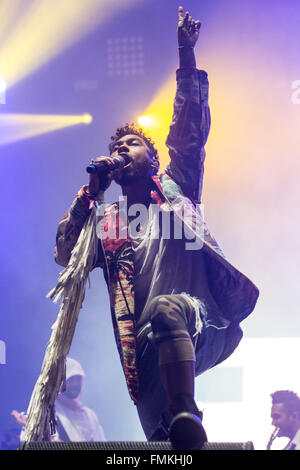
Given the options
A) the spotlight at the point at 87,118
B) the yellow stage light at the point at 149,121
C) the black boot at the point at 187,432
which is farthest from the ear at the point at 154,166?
the spotlight at the point at 87,118

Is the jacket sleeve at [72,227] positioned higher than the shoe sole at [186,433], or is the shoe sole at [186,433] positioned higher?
the jacket sleeve at [72,227]

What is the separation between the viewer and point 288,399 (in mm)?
3852

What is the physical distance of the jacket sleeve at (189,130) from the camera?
86.4 inches

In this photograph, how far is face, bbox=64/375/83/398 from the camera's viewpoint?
454 cm

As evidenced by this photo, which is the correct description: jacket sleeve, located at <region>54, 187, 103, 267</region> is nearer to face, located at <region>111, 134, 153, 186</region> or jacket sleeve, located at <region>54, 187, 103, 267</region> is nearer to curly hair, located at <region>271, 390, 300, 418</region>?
face, located at <region>111, 134, 153, 186</region>

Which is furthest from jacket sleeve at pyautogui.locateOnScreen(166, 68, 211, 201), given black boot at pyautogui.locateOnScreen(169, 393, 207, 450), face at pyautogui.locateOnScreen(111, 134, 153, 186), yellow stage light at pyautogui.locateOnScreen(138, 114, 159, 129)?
yellow stage light at pyautogui.locateOnScreen(138, 114, 159, 129)

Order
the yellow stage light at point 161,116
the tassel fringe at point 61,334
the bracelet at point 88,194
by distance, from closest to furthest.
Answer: the tassel fringe at point 61,334
the bracelet at point 88,194
the yellow stage light at point 161,116

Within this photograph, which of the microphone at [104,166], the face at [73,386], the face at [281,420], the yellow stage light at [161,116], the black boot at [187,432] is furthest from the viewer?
the face at [73,386]

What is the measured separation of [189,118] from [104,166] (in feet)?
1.41

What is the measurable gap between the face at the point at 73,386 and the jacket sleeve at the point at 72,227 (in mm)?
2565

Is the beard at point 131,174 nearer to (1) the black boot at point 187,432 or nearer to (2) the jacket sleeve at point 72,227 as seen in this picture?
(2) the jacket sleeve at point 72,227

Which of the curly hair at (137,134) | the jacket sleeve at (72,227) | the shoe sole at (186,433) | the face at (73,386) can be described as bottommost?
the shoe sole at (186,433)

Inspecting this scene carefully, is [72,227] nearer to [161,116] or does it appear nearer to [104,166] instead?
[104,166]

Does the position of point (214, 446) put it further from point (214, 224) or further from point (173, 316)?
point (214, 224)
